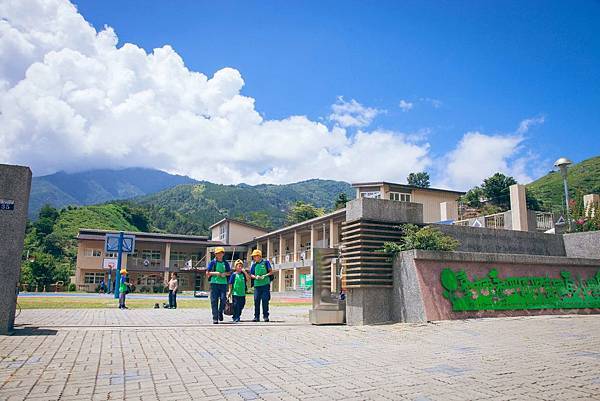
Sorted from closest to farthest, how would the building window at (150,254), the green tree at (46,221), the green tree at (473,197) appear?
the green tree at (473,197)
the building window at (150,254)
the green tree at (46,221)

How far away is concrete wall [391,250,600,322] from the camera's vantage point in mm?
9609

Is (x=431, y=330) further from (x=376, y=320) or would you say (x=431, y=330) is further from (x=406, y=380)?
(x=406, y=380)

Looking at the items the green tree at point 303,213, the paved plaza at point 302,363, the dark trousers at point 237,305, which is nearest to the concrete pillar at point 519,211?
the paved plaza at point 302,363

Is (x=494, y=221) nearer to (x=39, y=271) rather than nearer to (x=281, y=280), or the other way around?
(x=281, y=280)

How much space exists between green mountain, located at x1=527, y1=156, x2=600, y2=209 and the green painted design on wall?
153ft

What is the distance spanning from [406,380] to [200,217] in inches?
5579

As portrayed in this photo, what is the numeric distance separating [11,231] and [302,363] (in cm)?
575

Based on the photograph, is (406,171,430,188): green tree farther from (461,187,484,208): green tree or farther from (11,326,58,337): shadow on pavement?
(11,326,58,337): shadow on pavement

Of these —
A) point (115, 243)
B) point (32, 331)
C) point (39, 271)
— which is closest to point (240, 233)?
point (39, 271)

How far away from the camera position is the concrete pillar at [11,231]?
785 cm

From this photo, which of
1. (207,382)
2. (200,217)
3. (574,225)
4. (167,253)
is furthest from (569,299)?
(200,217)

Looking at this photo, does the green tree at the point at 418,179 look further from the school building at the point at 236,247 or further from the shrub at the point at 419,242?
the shrub at the point at 419,242

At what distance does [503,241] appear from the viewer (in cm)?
1367

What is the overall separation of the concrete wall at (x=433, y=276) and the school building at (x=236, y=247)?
21.2 meters
